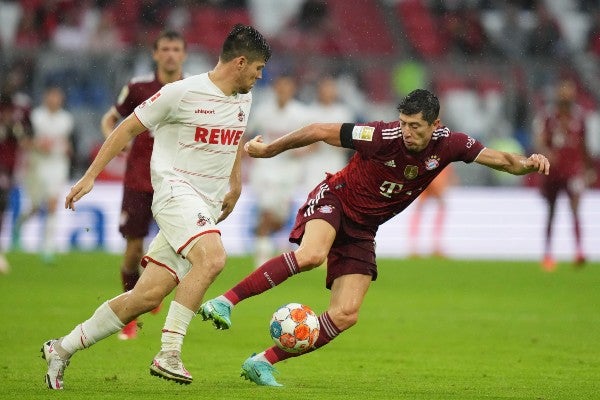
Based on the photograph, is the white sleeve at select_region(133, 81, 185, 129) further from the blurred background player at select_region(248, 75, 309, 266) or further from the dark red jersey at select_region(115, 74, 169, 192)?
the blurred background player at select_region(248, 75, 309, 266)

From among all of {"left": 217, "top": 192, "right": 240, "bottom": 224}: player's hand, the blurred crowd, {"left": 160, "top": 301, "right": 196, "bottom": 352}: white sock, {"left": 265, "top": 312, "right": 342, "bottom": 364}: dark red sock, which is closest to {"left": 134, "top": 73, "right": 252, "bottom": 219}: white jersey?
{"left": 217, "top": 192, "right": 240, "bottom": 224}: player's hand

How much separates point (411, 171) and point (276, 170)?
9552 millimetres

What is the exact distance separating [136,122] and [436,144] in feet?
6.51

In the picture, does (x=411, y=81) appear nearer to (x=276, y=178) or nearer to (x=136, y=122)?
(x=276, y=178)

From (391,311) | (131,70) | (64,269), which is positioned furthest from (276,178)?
(131,70)

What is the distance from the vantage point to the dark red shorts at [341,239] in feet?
26.0

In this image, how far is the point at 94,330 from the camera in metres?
7.17

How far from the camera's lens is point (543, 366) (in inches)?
347

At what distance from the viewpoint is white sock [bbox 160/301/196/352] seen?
6852 mm

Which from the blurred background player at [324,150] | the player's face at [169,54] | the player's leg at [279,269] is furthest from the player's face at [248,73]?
the blurred background player at [324,150]

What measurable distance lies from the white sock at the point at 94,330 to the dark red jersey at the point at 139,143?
2.95m

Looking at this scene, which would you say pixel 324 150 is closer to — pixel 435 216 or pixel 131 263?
pixel 435 216

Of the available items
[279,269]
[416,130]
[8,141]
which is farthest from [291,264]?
[8,141]

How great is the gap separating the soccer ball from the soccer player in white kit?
22.4 inches
